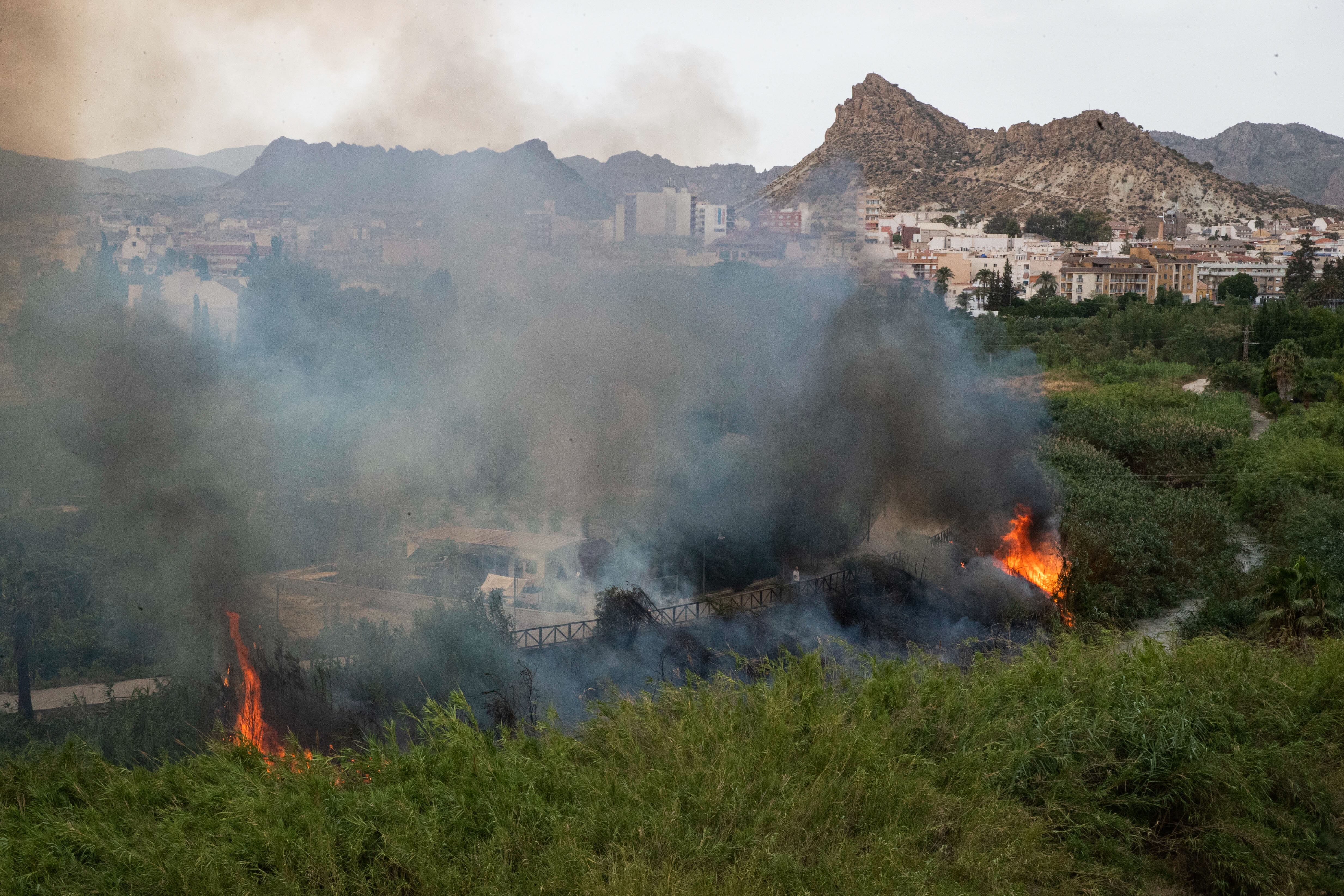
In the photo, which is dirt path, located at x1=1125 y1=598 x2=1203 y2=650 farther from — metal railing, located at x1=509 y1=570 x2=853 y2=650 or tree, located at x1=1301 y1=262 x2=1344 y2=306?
tree, located at x1=1301 y1=262 x2=1344 y2=306

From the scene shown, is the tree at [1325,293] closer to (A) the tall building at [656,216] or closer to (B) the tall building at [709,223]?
(B) the tall building at [709,223]

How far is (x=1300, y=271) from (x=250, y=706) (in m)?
67.4

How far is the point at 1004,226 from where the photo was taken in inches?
3314

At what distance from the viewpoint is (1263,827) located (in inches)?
290

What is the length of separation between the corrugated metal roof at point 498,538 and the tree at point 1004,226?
71.1m

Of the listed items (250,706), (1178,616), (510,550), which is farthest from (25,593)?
(1178,616)

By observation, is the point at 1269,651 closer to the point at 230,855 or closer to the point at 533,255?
the point at 230,855

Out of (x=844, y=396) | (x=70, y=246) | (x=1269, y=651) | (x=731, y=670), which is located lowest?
(x=731, y=670)

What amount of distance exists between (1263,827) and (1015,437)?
48.1 feet

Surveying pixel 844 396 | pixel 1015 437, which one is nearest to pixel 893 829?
pixel 844 396

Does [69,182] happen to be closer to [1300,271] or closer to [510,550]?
[510,550]

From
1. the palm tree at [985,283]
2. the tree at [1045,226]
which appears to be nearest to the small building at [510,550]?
the palm tree at [985,283]

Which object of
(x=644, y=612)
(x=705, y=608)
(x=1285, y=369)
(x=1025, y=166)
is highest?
(x=1025, y=166)

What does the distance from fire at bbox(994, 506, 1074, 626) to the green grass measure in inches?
262
